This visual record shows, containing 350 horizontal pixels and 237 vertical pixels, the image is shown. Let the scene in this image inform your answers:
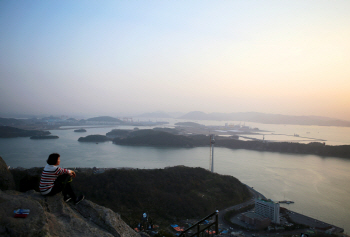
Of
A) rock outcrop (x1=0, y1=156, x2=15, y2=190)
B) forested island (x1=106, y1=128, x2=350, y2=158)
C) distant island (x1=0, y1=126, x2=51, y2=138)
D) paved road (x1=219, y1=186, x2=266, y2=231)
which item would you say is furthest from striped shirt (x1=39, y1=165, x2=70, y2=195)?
distant island (x1=0, y1=126, x2=51, y2=138)

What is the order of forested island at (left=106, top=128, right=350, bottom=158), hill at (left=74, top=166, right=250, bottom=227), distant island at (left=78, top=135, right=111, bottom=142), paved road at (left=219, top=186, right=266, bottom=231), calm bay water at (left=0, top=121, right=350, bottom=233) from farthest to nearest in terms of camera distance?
distant island at (left=78, top=135, right=111, bottom=142) → forested island at (left=106, top=128, right=350, bottom=158) → calm bay water at (left=0, top=121, right=350, bottom=233) → hill at (left=74, top=166, right=250, bottom=227) → paved road at (left=219, top=186, right=266, bottom=231)

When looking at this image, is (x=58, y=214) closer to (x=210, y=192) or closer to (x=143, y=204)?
(x=143, y=204)

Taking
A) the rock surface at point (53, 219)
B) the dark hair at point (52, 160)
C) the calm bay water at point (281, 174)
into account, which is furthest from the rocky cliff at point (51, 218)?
the calm bay water at point (281, 174)

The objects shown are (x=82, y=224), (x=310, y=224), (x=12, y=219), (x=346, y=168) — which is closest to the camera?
(x=12, y=219)

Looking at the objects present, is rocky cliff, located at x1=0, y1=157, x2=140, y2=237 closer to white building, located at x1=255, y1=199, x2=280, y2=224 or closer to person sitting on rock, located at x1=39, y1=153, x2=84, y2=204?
person sitting on rock, located at x1=39, y1=153, x2=84, y2=204

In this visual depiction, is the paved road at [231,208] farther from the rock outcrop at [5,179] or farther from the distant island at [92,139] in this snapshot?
the distant island at [92,139]

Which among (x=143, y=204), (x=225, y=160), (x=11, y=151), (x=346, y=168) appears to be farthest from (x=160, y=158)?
(x=346, y=168)

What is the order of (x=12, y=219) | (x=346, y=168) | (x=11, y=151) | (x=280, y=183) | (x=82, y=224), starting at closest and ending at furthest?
(x=12, y=219) → (x=82, y=224) → (x=280, y=183) → (x=346, y=168) → (x=11, y=151)

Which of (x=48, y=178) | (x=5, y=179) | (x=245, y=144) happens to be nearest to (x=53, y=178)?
(x=48, y=178)
